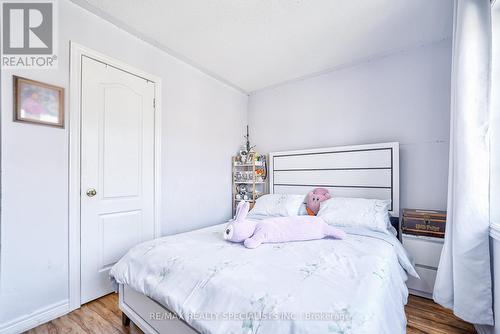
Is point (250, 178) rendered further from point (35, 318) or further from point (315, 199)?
point (35, 318)

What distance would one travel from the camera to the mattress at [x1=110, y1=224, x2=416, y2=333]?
Result: 878 mm

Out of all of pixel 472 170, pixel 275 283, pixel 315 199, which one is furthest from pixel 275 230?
pixel 472 170

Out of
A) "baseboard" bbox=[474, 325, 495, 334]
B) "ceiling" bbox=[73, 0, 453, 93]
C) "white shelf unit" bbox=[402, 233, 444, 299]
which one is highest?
"ceiling" bbox=[73, 0, 453, 93]

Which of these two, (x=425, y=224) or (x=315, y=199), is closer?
(x=425, y=224)

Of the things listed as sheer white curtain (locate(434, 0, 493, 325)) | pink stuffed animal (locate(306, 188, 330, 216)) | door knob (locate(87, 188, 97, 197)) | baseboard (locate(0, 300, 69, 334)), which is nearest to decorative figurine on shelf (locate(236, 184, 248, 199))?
pink stuffed animal (locate(306, 188, 330, 216))

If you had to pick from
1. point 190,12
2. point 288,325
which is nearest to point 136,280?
point 288,325

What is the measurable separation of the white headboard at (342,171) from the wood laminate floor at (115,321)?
896 millimetres

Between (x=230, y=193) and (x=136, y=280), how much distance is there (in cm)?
A: 213

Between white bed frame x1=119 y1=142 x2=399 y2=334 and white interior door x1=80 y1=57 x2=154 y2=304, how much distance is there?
563 mm

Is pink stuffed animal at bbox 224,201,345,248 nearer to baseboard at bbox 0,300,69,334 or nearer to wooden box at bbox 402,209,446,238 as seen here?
wooden box at bbox 402,209,446,238

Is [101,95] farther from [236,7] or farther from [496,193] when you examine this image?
[496,193]

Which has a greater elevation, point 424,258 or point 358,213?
point 358,213

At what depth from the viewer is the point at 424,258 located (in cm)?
200

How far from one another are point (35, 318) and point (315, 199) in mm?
2681
